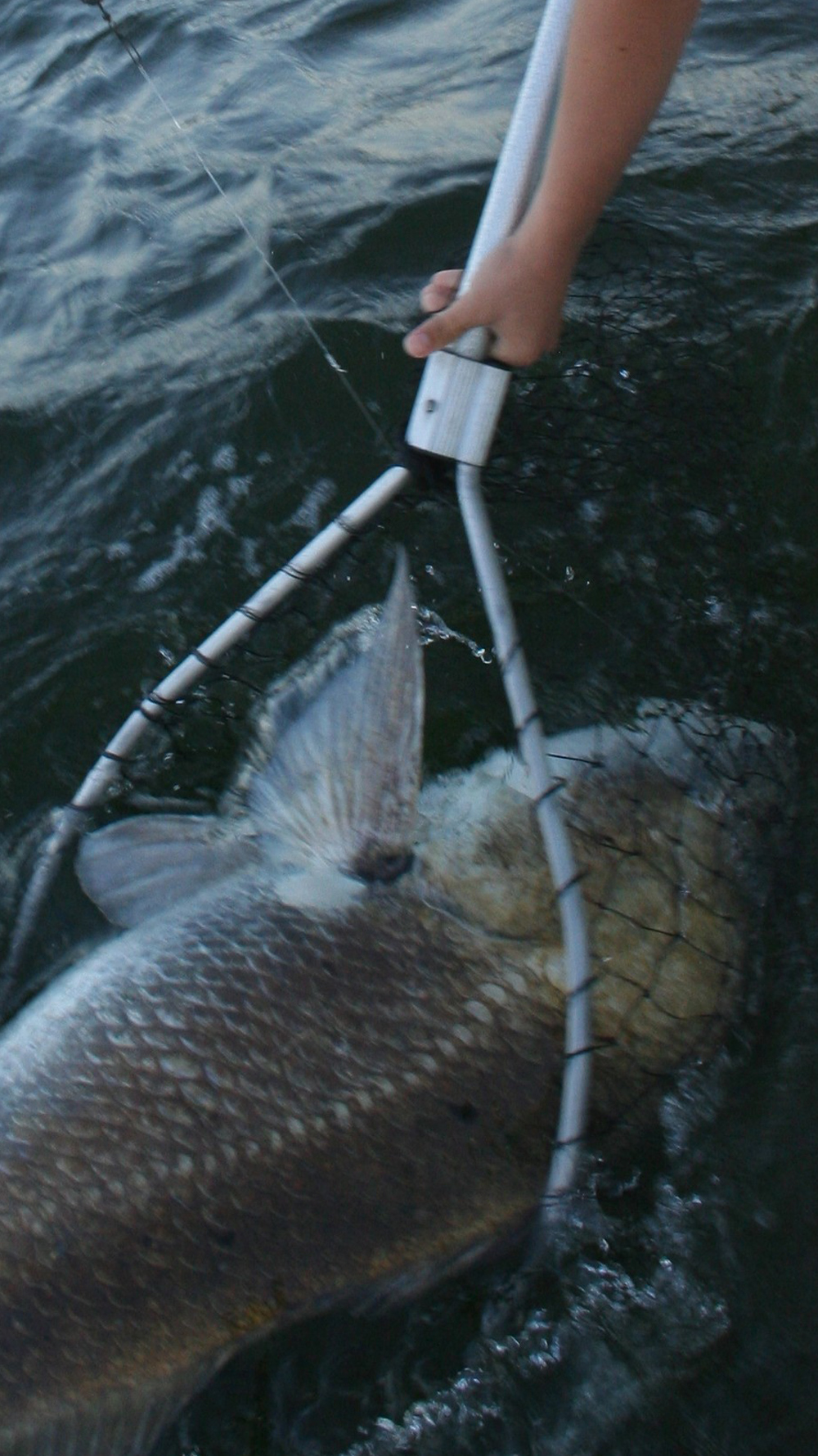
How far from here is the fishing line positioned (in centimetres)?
436

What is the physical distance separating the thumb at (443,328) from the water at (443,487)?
0.51 meters

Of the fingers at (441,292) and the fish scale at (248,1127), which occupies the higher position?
the fingers at (441,292)

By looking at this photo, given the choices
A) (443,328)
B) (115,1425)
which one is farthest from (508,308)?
(115,1425)

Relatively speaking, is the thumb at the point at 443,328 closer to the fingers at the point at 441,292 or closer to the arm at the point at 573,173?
the arm at the point at 573,173

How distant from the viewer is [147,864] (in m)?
2.99

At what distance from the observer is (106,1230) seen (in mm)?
2490

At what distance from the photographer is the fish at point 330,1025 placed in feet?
8.11

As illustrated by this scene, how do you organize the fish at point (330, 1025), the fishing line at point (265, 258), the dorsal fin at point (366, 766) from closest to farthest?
1. the fish at point (330, 1025)
2. the dorsal fin at point (366, 766)
3. the fishing line at point (265, 258)

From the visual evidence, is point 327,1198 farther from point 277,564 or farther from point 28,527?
point 28,527

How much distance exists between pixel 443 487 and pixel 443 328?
35 centimetres

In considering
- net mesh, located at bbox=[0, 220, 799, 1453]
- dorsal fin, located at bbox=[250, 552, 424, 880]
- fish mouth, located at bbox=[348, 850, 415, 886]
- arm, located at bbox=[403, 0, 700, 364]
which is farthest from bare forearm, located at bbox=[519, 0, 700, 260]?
fish mouth, located at bbox=[348, 850, 415, 886]

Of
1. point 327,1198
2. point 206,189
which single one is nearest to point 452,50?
point 206,189

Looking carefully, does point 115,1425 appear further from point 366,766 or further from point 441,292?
point 441,292

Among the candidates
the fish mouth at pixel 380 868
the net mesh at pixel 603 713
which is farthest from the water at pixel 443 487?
the fish mouth at pixel 380 868
